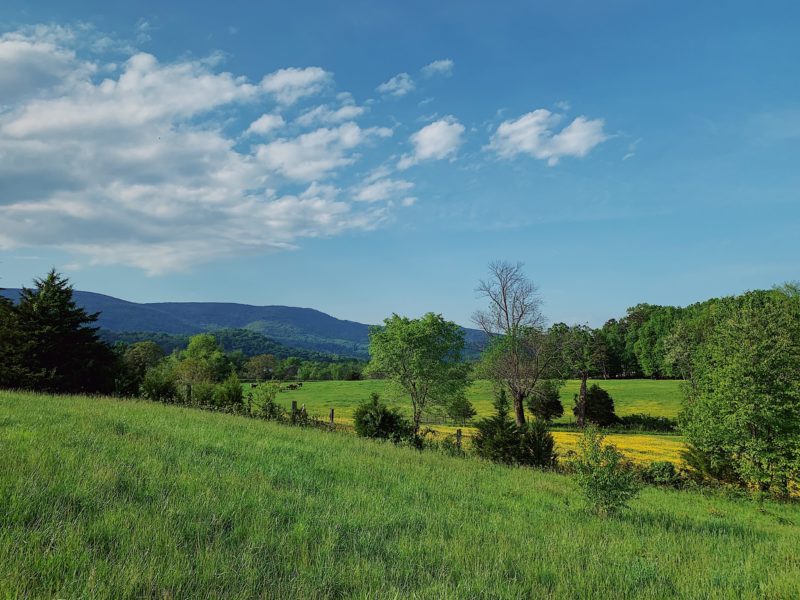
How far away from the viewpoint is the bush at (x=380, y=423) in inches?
971

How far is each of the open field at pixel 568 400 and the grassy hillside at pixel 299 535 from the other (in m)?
31.7

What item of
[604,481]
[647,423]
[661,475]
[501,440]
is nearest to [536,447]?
[501,440]

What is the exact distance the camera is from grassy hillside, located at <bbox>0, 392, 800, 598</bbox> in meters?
4.83

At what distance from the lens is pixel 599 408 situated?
58281 millimetres

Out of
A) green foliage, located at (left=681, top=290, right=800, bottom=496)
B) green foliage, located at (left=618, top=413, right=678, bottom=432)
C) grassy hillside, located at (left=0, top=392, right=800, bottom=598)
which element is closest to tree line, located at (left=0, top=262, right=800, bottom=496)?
green foliage, located at (left=681, top=290, right=800, bottom=496)

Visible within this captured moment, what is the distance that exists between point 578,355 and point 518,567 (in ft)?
159

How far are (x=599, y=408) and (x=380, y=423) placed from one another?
42844 millimetres

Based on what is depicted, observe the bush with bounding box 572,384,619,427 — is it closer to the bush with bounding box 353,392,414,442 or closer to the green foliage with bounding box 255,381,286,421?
the bush with bounding box 353,392,414,442

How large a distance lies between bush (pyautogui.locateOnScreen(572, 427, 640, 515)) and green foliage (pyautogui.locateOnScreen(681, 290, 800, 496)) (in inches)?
546

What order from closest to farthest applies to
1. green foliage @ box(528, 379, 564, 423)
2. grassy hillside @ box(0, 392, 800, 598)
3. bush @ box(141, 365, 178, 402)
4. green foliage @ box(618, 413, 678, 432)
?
grassy hillside @ box(0, 392, 800, 598) → bush @ box(141, 365, 178, 402) → green foliage @ box(528, 379, 564, 423) → green foliage @ box(618, 413, 678, 432)

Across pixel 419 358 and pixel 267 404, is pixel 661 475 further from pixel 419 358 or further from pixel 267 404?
pixel 419 358

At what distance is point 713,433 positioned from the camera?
872 inches

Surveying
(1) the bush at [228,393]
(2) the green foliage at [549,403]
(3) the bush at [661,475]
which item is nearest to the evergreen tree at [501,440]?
(3) the bush at [661,475]

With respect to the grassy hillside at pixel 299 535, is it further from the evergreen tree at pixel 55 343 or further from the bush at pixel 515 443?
the evergreen tree at pixel 55 343
